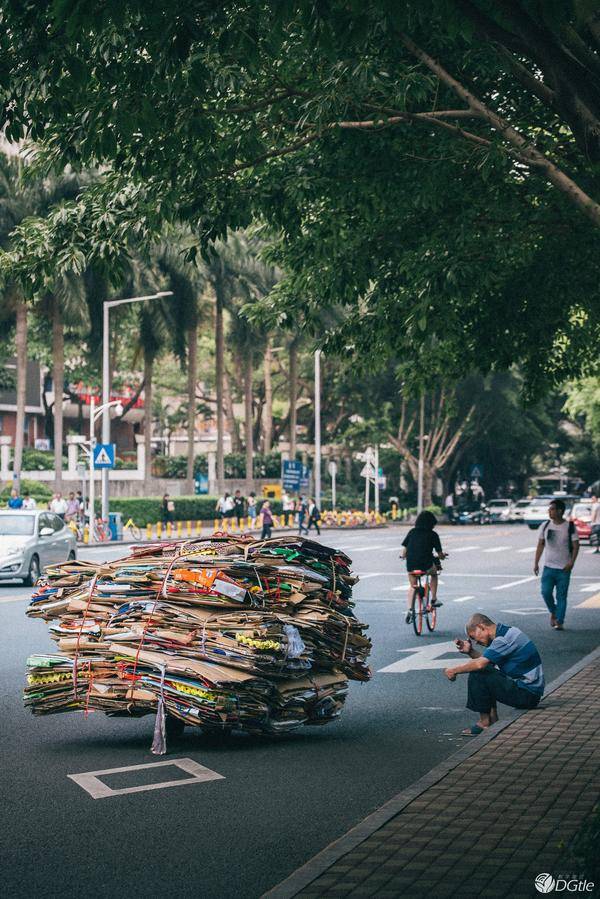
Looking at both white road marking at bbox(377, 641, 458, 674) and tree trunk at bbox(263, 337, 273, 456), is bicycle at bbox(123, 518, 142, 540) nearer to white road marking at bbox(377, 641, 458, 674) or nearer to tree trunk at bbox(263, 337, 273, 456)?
tree trunk at bbox(263, 337, 273, 456)

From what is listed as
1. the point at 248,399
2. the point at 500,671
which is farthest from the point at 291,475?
the point at 500,671

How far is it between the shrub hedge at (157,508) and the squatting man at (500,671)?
142 feet

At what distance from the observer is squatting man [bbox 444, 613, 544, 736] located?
9047 millimetres

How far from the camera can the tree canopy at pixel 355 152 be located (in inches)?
302

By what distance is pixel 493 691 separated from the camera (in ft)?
30.5

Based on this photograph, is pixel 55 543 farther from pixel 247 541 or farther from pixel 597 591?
pixel 247 541

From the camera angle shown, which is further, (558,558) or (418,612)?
(558,558)

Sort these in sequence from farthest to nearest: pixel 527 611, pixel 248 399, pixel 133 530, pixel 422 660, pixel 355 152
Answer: pixel 248 399, pixel 133 530, pixel 527 611, pixel 422 660, pixel 355 152

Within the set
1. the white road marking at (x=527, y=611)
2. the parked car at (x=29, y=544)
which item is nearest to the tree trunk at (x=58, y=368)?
the parked car at (x=29, y=544)

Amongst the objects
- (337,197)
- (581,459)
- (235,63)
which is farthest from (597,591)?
(581,459)

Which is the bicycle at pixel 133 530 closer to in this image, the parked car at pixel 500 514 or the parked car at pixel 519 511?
the parked car at pixel 500 514

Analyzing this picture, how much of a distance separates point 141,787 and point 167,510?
44.1 m

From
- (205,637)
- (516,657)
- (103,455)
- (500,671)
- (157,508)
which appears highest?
(103,455)

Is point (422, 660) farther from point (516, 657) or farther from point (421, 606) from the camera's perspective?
point (516, 657)
